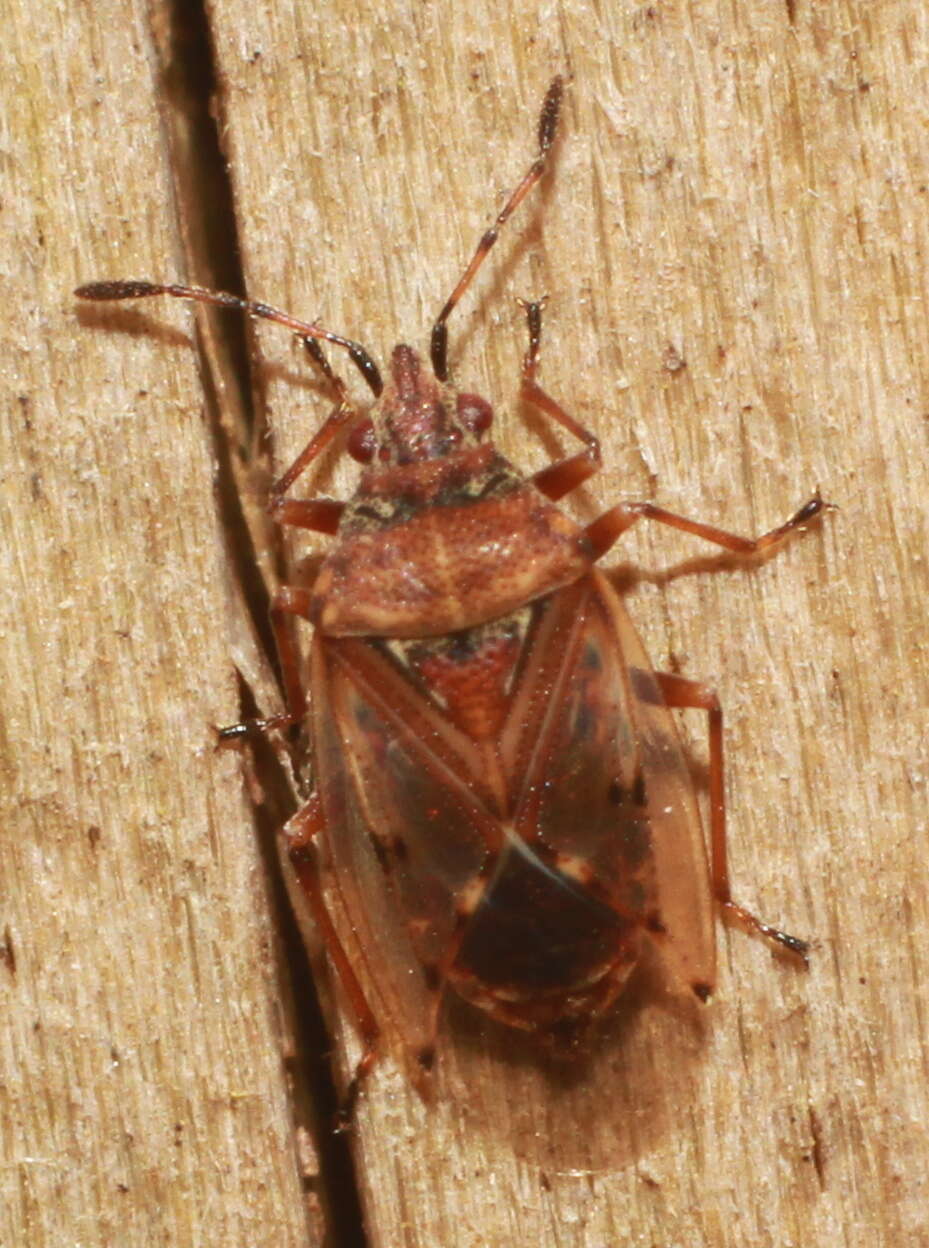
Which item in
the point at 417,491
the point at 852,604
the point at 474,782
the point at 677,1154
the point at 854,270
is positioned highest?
the point at 854,270

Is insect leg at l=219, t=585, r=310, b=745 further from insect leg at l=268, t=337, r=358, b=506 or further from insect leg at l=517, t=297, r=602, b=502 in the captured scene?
insect leg at l=517, t=297, r=602, b=502

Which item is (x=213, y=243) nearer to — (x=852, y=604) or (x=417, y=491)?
(x=417, y=491)

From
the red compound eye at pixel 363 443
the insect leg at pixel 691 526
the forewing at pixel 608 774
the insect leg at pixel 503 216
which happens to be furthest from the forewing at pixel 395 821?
the insect leg at pixel 503 216

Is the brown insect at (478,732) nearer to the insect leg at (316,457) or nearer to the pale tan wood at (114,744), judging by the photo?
the insect leg at (316,457)

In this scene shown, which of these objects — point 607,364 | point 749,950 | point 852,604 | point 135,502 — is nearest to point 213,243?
point 135,502

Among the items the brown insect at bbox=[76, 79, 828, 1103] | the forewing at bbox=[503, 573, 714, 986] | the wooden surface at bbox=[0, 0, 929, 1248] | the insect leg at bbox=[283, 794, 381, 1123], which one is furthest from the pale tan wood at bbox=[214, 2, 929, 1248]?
the insect leg at bbox=[283, 794, 381, 1123]

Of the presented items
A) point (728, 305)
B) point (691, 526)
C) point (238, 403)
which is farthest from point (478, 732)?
point (728, 305)
